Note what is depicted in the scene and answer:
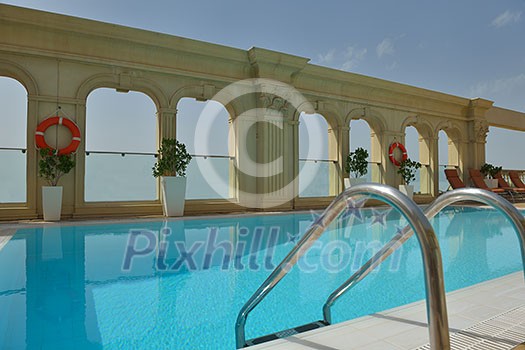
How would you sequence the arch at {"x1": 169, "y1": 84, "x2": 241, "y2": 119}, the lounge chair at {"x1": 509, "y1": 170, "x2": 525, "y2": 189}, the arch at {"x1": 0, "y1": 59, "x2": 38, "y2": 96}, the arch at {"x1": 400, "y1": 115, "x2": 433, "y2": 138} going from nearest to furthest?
the arch at {"x1": 0, "y1": 59, "x2": 38, "y2": 96}, the arch at {"x1": 169, "y1": 84, "x2": 241, "y2": 119}, the arch at {"x1": 400, "y1": 115, "x2": 433, "y2": 138}, the lounge chair at {"x1": 509, "y1": 170, "x2": 525, "y2": 189}

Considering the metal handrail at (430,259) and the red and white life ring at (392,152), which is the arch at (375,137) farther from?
the metal handrail at (430,259)

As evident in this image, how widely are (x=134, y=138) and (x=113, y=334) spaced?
23.2ft

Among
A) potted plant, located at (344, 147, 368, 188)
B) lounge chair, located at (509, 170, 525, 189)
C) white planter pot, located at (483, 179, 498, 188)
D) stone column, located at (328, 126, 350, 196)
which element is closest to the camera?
potted plant, located at (344, 147, 368, 188)

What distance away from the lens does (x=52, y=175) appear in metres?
6.71

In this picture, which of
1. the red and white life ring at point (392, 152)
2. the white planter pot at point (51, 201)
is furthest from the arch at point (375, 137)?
the white planter pot at point (51, 201)

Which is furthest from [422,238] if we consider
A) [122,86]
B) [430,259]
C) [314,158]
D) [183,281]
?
[314,158]

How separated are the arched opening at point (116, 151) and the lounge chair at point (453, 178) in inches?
397

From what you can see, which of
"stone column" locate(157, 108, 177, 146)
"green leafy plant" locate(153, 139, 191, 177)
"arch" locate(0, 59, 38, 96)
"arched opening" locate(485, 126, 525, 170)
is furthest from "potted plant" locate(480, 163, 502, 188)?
"arch" locate(0, 59, 38, 96)

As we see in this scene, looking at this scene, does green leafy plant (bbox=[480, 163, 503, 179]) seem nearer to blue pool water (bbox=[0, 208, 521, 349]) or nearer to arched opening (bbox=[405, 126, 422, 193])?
arched opening (bbox=[405, 126, 422, 193])

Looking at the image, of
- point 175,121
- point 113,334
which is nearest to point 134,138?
point 175,121

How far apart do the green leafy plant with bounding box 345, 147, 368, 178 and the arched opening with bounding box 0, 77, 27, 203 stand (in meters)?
7.90

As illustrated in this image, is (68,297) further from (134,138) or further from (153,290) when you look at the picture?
(134,138)

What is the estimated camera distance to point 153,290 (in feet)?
8.73

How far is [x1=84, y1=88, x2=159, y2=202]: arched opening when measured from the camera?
7.61m
